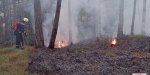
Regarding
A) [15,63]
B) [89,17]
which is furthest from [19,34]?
[89,17]

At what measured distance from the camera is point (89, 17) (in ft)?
114

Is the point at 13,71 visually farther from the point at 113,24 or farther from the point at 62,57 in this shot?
the point at 113,24

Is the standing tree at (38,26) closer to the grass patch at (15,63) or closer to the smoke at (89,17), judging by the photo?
the grass patch at (15,63)

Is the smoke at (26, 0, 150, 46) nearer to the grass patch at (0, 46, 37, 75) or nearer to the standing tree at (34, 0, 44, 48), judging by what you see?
the standing tree at (34, 0, 44, 48)

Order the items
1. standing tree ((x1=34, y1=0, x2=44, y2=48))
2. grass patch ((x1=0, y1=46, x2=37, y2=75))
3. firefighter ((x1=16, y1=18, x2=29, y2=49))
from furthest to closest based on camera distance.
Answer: firefighter ((x1=16, y1=18, x2=29, y2=49))
standing tree ((x1=34, y1=0, x2=44, y2=48))
grass patch ((x1=0, y1=46, x2=37, y2=75))

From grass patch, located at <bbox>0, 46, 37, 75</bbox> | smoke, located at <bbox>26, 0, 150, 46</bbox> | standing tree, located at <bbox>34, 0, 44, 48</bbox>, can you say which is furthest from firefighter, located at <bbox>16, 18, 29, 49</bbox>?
smoke, located at <bbox>26, 0, 150, 46</bbox>

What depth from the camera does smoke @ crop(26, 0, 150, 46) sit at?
24.2 meters

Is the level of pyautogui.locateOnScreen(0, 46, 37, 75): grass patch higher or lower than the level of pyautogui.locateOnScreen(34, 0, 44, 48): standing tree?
lower

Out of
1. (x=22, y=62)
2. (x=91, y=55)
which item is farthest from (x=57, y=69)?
(x=91, y=55)

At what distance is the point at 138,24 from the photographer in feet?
105

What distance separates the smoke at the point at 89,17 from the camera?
24.2m

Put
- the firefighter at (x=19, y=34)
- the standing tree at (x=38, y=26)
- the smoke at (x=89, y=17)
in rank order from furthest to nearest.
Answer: the smoke at (x=89, y=17)
the firefighter at (x=19, y=34)
the standing tree at (x=38, y=26)

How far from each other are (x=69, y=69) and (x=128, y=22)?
26.5 meters

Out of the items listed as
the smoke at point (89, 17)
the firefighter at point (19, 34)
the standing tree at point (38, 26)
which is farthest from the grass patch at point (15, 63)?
the smoke at point (89, 17)
